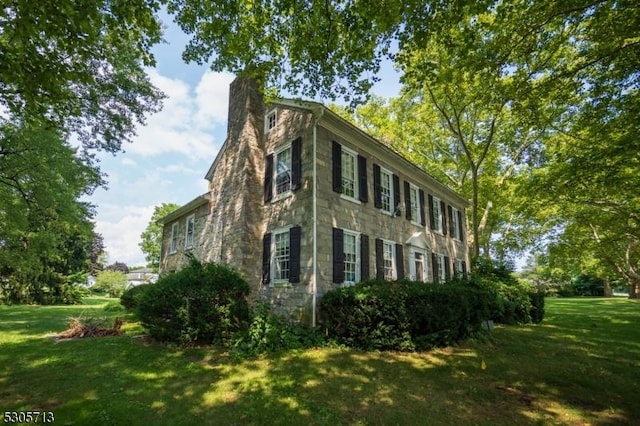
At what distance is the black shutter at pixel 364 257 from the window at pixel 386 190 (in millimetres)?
1920

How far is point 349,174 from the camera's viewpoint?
424 inches

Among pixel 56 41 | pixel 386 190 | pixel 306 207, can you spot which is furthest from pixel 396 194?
pixel 56 41

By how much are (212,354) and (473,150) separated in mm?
17928

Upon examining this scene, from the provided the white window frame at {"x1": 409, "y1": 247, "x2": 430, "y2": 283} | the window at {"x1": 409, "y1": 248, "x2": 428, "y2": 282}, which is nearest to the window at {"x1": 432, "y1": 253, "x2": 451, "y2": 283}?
the white window frame at {"x1": 409, "y1": 247, "x2": 430, "y2": 283}

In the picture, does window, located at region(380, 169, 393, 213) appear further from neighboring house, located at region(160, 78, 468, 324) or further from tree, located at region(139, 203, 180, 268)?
tree, located at region(139, 203, 180, 268)

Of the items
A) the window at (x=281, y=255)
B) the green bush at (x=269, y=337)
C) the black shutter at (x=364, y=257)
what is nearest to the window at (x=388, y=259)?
the black shutter at (x=364, y=257)

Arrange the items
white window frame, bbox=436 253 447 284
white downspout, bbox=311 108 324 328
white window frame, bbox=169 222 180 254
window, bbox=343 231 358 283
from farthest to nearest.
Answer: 1. white window frame, bbox=169 222 180 254
2. white window frame, bbox=436 253 447 284
3. window, bbox=343 231 358 283
4. white downspout, bbox=311 108 324 328

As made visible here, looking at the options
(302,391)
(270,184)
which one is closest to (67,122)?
(270,184)

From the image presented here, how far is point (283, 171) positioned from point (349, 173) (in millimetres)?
2262

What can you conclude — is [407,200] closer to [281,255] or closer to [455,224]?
[455,224]

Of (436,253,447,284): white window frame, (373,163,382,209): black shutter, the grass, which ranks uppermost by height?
(373,163,382,209): black shutter

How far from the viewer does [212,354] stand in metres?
7.19

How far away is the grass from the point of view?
14.1 feet

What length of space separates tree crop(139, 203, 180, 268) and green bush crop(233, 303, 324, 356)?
32.0 metres
